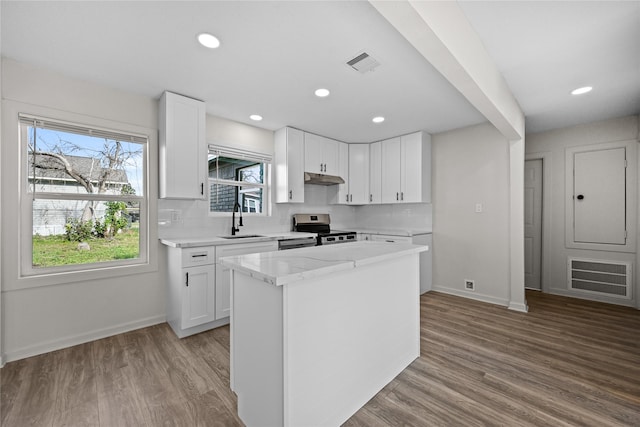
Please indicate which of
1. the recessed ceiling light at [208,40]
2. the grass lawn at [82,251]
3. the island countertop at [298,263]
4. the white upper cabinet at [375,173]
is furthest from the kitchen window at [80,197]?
the white upper cabinet at [375,173]

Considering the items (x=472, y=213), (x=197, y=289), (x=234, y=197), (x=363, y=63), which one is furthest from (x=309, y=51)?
(x=472, y=213)

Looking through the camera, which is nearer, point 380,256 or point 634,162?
point 380,256

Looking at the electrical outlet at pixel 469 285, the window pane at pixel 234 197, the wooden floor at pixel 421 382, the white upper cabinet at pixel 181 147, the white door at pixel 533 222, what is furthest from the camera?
the white door at pixel 533 222

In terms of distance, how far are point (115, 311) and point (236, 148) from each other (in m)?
2.17

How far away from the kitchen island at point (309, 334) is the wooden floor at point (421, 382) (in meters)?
0.20

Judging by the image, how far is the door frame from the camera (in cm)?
398

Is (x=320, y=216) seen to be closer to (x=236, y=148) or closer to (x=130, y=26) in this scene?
(x=236, y=148)

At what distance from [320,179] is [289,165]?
21.6 inches

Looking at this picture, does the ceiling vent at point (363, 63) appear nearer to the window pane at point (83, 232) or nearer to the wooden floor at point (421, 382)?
the wooden floor at point (421, 382)

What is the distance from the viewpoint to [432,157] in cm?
421

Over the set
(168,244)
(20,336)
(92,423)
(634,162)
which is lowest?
(92,423)

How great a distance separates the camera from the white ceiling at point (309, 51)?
1.66 meters

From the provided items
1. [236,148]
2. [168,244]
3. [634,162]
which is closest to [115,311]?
[168,244]

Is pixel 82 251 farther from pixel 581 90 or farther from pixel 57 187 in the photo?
pixel 581 90
